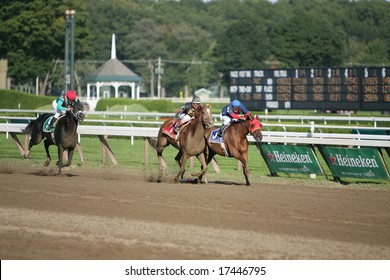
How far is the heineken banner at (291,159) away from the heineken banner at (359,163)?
64 centimetres

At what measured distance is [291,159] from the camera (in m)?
Answer: 16.8

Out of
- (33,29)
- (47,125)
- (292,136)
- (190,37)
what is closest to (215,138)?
(292,136)

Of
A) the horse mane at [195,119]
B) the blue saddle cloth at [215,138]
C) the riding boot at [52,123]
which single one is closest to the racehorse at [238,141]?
the blue saddle cloth at [215,138]

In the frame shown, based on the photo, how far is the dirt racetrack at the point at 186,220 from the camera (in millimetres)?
8453

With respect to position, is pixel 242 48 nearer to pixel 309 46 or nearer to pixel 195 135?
pixel 309 46

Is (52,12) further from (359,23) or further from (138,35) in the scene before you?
(359,23)

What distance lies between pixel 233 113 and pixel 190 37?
9761cm

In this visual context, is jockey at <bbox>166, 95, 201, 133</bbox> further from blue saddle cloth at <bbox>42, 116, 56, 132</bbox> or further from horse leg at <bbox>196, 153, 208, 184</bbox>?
blue saddle cloth at <bbox>42, 116, 56, 132</bbox>

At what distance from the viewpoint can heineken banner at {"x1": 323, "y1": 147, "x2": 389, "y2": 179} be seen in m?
15.3

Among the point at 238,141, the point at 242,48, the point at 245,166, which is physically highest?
the point at 242,48

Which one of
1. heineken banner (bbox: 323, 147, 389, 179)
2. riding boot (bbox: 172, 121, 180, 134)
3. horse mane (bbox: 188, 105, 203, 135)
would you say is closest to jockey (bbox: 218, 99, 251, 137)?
horse mane (bbox: 188, 105, 203, 135)

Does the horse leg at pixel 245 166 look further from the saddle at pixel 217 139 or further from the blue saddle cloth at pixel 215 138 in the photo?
the blue saddle cloth at pixel 215 138

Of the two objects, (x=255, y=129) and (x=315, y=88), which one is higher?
(x=255, y=129)
